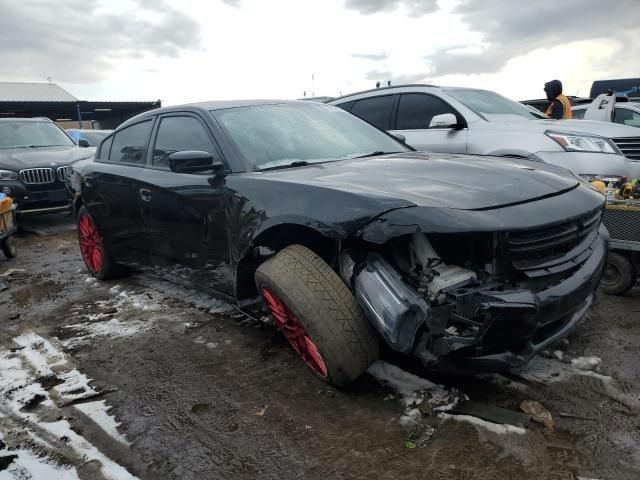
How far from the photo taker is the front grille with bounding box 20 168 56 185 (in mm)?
7627

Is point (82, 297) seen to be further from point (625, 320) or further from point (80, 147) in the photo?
point (80, 147)

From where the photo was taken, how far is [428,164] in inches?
114

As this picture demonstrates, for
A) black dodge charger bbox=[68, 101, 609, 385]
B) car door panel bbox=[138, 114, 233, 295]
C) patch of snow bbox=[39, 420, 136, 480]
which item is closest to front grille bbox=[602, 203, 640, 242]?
black dodge charger bbox=[68, 101, 609, 385]

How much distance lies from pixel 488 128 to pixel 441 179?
321cm

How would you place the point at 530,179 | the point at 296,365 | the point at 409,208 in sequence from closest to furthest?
the point at 409,208
the point at 530,179
the point at 296,365

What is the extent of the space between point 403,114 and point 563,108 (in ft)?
8.21

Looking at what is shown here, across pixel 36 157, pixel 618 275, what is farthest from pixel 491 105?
pixel 36 157

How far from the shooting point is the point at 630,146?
6.32m

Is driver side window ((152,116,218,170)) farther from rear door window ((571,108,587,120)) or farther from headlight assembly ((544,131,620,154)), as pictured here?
rear door window ((571,108,587,120))

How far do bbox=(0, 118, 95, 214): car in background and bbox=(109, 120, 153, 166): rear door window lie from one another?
307 centimetres

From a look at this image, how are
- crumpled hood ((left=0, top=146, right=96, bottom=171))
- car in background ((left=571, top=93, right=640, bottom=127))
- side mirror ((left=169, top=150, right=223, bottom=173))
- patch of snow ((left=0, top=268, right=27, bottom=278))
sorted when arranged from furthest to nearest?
car in background ((left=571, top=93, right=640, bottom=127))
crumpled hood ((left=0, top=146, right=96, bottom=171))
patch of snow ((left=0, top=268, right=27, bottom=278))
side mirror ((left=169, top=150, right=223, bottom=173))

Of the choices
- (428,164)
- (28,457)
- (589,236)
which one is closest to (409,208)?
(428,164)

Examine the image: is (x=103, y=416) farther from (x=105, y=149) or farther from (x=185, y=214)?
(x=105, y=149)

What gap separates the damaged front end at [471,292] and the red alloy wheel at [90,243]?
322cm
